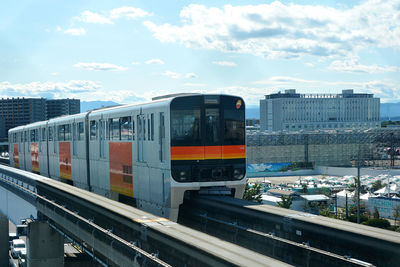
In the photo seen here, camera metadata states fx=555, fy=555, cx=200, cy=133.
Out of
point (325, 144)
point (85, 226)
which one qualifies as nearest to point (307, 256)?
point (85, 226)

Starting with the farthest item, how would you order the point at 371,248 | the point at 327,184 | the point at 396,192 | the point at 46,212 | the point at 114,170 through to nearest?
1. the point at 327,184
2. the point at 396,192
3. the point at 46,212
4. the point at 114,170
5. the point at 371,248

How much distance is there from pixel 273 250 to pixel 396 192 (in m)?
57.0

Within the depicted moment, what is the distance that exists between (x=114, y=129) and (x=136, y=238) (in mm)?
7972

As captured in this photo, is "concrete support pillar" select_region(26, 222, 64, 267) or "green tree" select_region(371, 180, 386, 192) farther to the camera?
"green tree" select_region(371, 180, 386, 192)

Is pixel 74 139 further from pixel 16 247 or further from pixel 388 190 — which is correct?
pixel 388 190

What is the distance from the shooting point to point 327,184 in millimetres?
77062

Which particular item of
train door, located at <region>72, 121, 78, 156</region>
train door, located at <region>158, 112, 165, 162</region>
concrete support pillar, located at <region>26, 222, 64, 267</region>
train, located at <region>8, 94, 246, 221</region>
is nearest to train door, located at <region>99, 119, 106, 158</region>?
train, located at <region>8, 94, 246, 221</region>

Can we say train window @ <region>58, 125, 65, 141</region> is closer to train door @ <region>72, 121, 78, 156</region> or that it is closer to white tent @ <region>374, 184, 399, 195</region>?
train door @ <region>72, 121, 78, 156</region>

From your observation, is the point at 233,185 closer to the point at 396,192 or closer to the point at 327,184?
the point at 396,192

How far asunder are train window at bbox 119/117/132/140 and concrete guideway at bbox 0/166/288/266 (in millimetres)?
2196

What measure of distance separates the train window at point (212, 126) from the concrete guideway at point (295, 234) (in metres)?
1.63

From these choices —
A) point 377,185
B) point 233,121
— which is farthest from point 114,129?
point 377,185

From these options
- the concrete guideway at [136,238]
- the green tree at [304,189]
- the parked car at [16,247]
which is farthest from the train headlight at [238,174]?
the green tree at [304,189]

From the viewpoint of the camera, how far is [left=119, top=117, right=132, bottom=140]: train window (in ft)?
58.3
